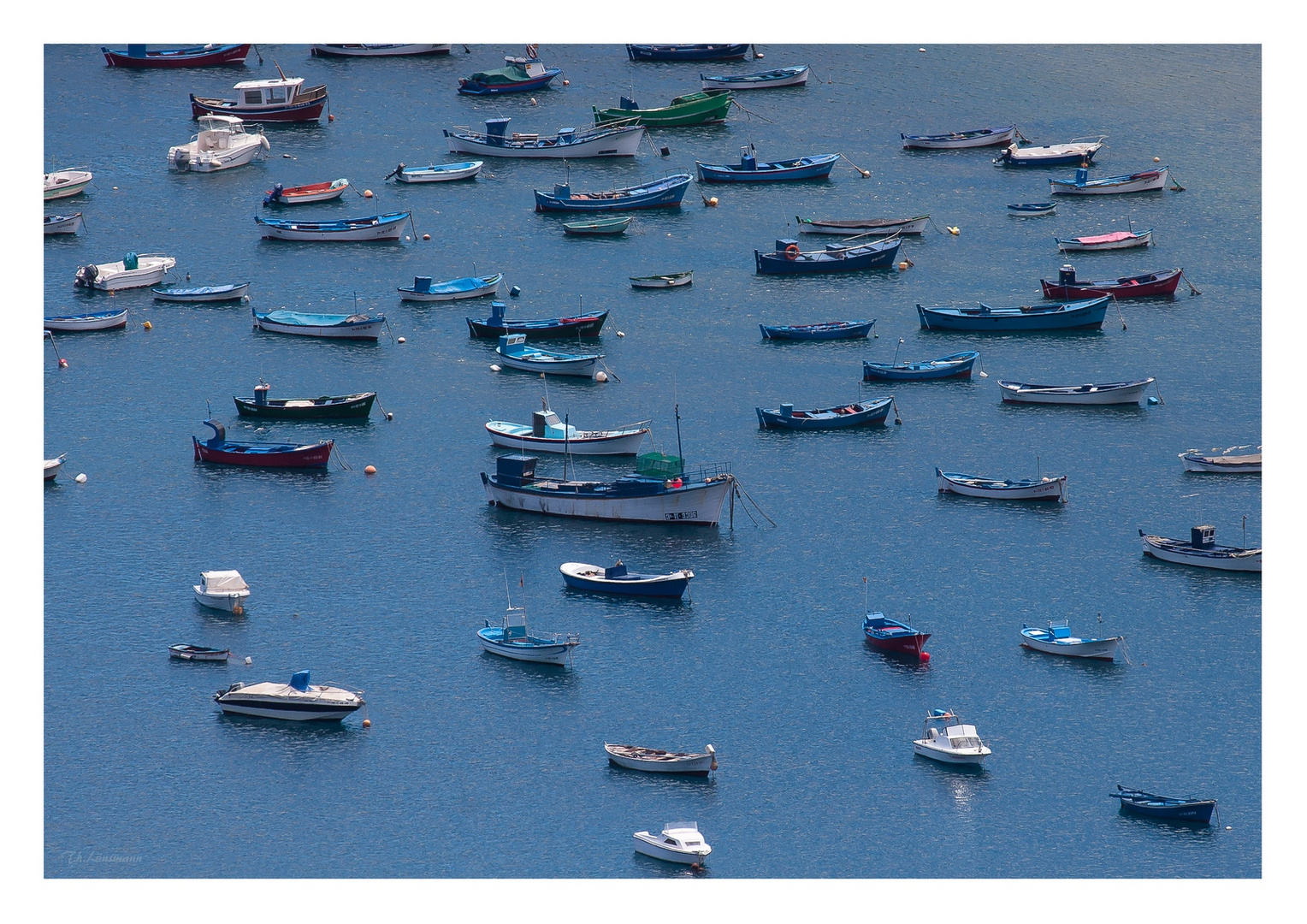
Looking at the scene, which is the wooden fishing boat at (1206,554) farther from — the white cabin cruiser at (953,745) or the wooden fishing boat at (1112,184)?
the wooden fishing boat at (1112,184)

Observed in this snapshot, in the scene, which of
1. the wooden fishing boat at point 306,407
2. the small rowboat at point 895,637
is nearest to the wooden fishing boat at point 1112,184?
the wooden fishing boat at point 306,407

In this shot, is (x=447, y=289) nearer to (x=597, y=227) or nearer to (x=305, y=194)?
(x=597, y=227)

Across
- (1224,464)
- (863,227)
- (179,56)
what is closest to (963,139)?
(863,227)

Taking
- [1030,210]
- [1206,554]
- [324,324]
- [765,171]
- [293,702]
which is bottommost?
[293,702]

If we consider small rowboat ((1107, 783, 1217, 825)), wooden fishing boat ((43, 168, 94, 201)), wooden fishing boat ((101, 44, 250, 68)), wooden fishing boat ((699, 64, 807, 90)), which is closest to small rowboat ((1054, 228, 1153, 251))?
wooden fishing boat ((699, 64, 807, 90))

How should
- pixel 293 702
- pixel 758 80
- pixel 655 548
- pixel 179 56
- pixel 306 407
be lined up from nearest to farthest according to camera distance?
pixel 293 702
pixel 655 548
pixel 306 407
pixel 179 56
pixel 758 80

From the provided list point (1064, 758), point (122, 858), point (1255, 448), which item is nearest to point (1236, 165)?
point (1255, 448)

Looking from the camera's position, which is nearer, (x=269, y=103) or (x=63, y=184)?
(x=63, y=184)
